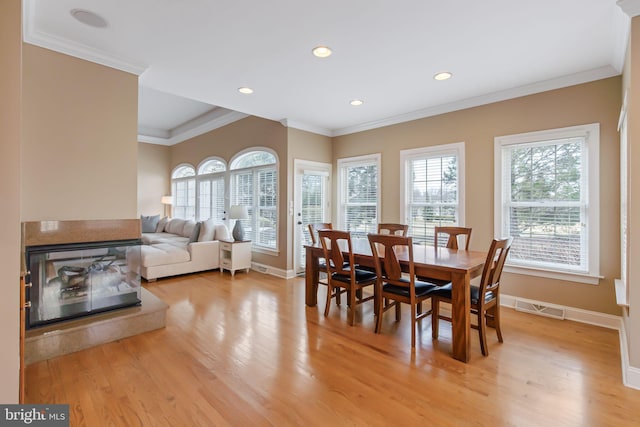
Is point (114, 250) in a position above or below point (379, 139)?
below

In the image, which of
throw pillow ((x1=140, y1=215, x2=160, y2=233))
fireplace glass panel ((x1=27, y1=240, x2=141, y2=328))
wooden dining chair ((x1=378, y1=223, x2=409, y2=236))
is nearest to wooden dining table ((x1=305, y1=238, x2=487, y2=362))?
wooden dining chair ((x1=378, y1=223, x2=409, y2=236))

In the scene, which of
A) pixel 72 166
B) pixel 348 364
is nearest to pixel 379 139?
pixel 348 364

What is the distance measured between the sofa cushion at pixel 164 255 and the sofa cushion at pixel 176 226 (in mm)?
1490

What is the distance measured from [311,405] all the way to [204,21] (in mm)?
2862

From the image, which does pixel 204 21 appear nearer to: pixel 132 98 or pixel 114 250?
pixel 132 98

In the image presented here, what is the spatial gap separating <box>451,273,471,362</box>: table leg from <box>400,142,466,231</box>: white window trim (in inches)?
73.6

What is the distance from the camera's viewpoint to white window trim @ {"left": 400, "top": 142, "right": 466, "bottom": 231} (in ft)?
13.4

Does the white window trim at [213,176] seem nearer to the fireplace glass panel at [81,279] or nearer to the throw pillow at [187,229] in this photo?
the throw pillow at [187,229]

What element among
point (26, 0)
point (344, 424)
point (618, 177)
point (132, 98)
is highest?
point (26, 0)

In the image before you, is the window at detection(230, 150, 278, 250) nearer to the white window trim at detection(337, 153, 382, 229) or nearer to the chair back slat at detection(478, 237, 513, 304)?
the white window trim at detection(337, 153, 382, 229)

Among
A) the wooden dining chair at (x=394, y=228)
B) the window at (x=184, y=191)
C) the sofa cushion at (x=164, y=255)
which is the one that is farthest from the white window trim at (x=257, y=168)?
the wooden dining chair at (x=394, y=228)

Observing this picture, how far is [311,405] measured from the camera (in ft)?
6.12

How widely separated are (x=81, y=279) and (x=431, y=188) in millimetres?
4290

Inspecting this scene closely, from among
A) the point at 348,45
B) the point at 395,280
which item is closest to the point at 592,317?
the point at 395,280
